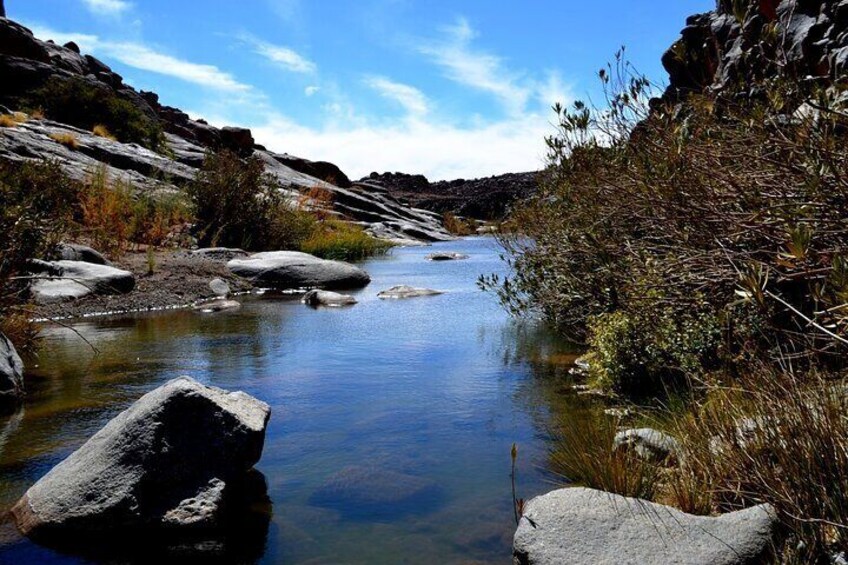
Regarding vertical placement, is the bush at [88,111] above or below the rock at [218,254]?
above

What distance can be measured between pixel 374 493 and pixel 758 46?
11.9ft

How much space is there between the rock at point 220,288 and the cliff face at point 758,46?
31.3ft

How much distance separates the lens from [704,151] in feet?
15.4

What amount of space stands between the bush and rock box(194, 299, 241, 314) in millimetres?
20575

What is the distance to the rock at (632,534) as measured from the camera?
3.32 metres

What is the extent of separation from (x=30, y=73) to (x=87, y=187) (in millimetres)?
21116

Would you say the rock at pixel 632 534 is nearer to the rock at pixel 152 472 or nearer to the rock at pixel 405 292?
the rock at pixel 152 472

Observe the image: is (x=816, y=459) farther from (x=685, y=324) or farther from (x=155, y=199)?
(x=155, y=199)

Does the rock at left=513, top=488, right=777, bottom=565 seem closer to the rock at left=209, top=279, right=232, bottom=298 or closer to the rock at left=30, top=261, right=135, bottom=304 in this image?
the rock at left=30, top=261, right=135, bottom=304

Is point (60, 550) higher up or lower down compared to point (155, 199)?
lower down

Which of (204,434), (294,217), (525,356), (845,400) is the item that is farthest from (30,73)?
(845,400)

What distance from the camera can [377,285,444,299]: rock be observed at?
15227mm

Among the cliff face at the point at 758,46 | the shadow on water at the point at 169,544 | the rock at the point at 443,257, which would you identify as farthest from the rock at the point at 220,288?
the rock at the point at 443,257

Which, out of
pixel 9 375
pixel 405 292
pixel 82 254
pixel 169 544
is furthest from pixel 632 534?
pixel 82 254
